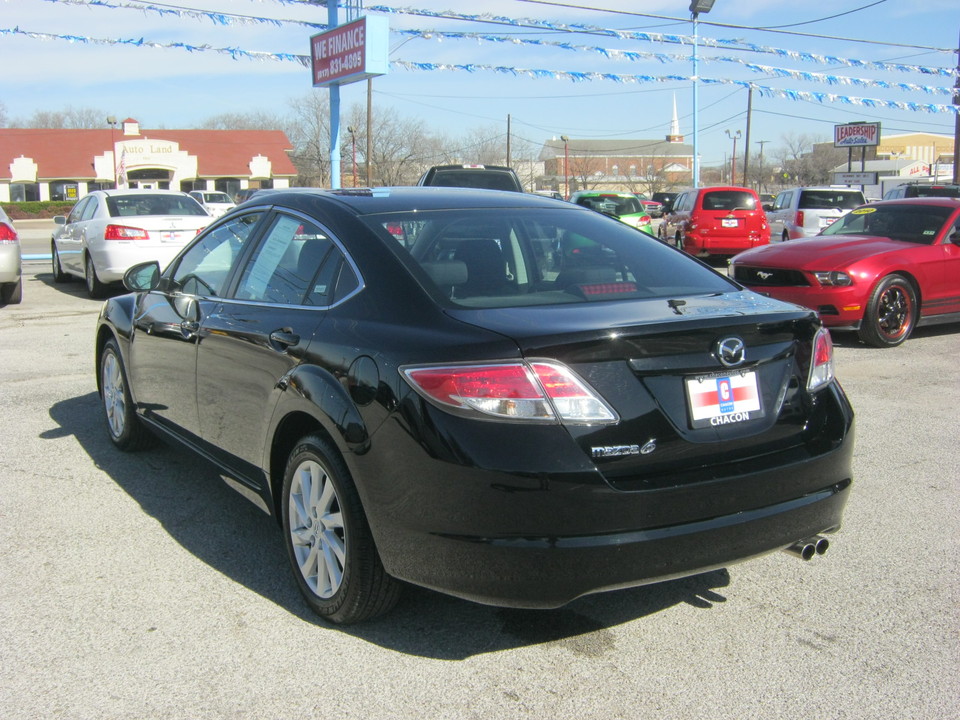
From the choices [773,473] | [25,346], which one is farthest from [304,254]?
[25,346]

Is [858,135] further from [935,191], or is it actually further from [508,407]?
[508,407]

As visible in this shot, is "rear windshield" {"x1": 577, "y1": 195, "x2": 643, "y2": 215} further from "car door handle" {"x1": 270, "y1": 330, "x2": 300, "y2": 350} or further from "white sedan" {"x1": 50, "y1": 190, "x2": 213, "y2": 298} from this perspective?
"car door handle" {"x1": 270, "y1": 330, "x2": 300, "y2": 350}

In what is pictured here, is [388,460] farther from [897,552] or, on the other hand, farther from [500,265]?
[897,552]

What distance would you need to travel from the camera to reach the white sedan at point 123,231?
42.8 feet

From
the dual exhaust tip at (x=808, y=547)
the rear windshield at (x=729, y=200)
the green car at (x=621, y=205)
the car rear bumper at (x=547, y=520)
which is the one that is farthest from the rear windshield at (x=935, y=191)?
the car rear bumper at (x=547, y=520)

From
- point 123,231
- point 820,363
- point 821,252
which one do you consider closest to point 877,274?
point 821,252

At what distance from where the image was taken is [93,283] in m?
13.7

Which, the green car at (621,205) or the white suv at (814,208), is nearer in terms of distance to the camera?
the green car at (621,205)

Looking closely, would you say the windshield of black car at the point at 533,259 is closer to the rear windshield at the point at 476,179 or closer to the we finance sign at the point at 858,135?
the rear windshield at the point at 476,179

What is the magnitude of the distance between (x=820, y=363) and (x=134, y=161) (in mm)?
59070

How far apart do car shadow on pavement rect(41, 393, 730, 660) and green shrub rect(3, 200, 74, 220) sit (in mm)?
55753

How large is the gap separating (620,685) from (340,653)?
0.96 metres

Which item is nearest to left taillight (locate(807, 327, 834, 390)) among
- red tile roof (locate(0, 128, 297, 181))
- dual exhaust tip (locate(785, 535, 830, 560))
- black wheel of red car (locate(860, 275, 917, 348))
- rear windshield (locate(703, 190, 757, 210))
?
dual exhaust tip (locate(785, 535, 830, 560))

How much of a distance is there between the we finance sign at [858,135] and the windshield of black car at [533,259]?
207 feet
